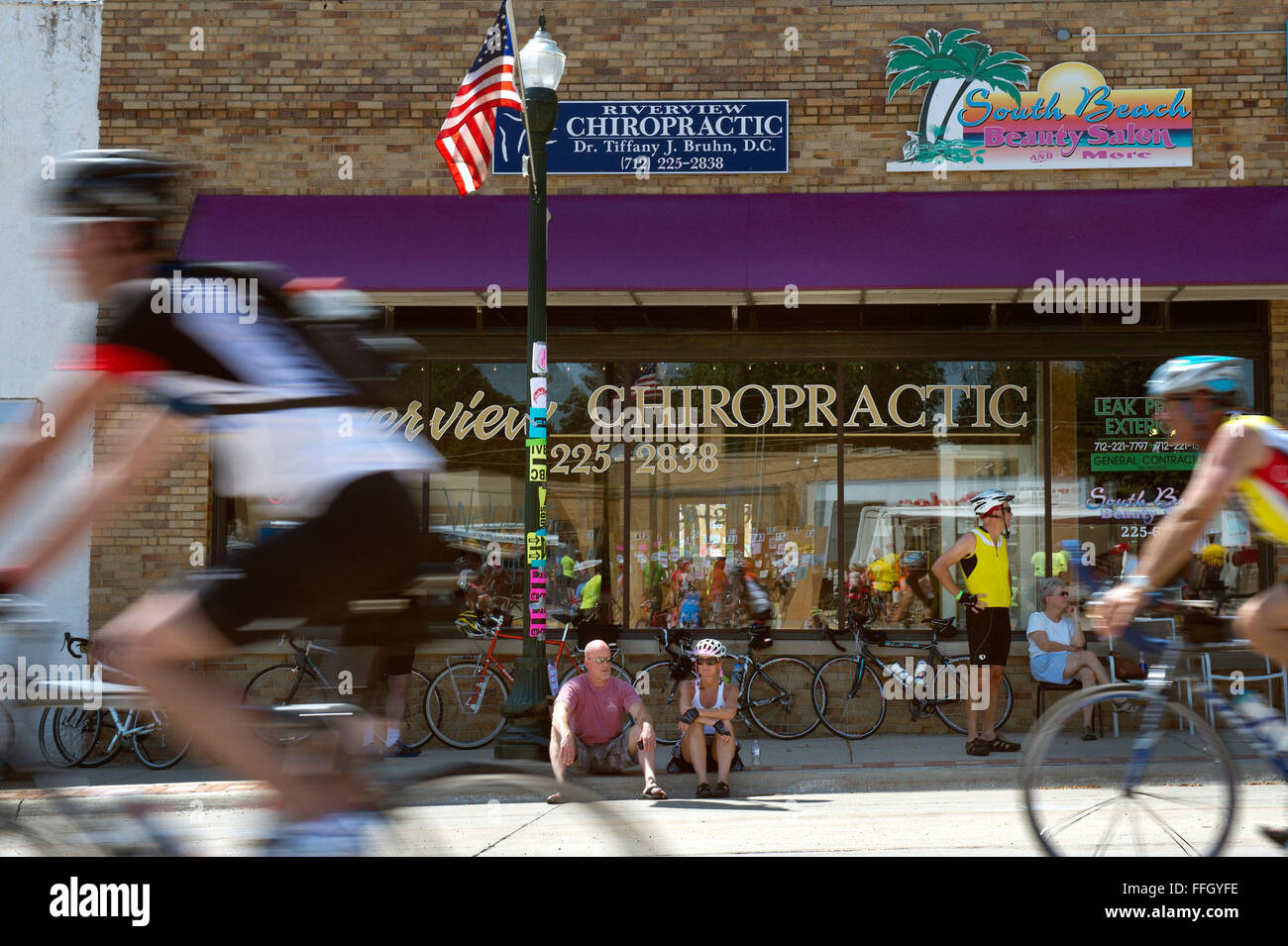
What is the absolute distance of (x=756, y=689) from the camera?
1113 centimetres

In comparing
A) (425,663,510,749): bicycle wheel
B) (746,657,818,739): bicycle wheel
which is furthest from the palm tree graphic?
(425,663,510,749): bicycle wheel

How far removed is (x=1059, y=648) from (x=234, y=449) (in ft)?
29.7

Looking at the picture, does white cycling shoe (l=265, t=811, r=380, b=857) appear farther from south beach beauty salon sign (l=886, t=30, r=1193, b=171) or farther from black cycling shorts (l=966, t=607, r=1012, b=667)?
south beach beauty salon sign (l=886, t=30, r=1193, b=171)

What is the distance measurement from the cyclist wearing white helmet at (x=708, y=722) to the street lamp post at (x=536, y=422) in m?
1.21

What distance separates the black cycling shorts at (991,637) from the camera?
10.0m

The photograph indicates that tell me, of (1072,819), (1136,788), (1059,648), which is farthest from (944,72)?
(1072,819)

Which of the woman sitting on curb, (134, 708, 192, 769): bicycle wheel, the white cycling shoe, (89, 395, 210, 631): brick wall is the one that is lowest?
(134, 708, 192, 769): bicycle wheel

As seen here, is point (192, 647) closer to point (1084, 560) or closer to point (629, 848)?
point (629, 848)

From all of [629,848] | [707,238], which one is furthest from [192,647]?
[707,238]

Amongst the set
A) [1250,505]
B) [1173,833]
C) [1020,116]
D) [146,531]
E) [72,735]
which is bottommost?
[72,735]

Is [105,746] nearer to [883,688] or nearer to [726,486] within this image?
[726,486]

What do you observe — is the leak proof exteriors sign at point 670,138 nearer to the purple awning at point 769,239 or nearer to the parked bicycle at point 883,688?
the purple awning at point 769,239

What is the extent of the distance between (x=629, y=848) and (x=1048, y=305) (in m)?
9.46

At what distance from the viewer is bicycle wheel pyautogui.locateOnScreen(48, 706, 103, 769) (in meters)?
9.52
